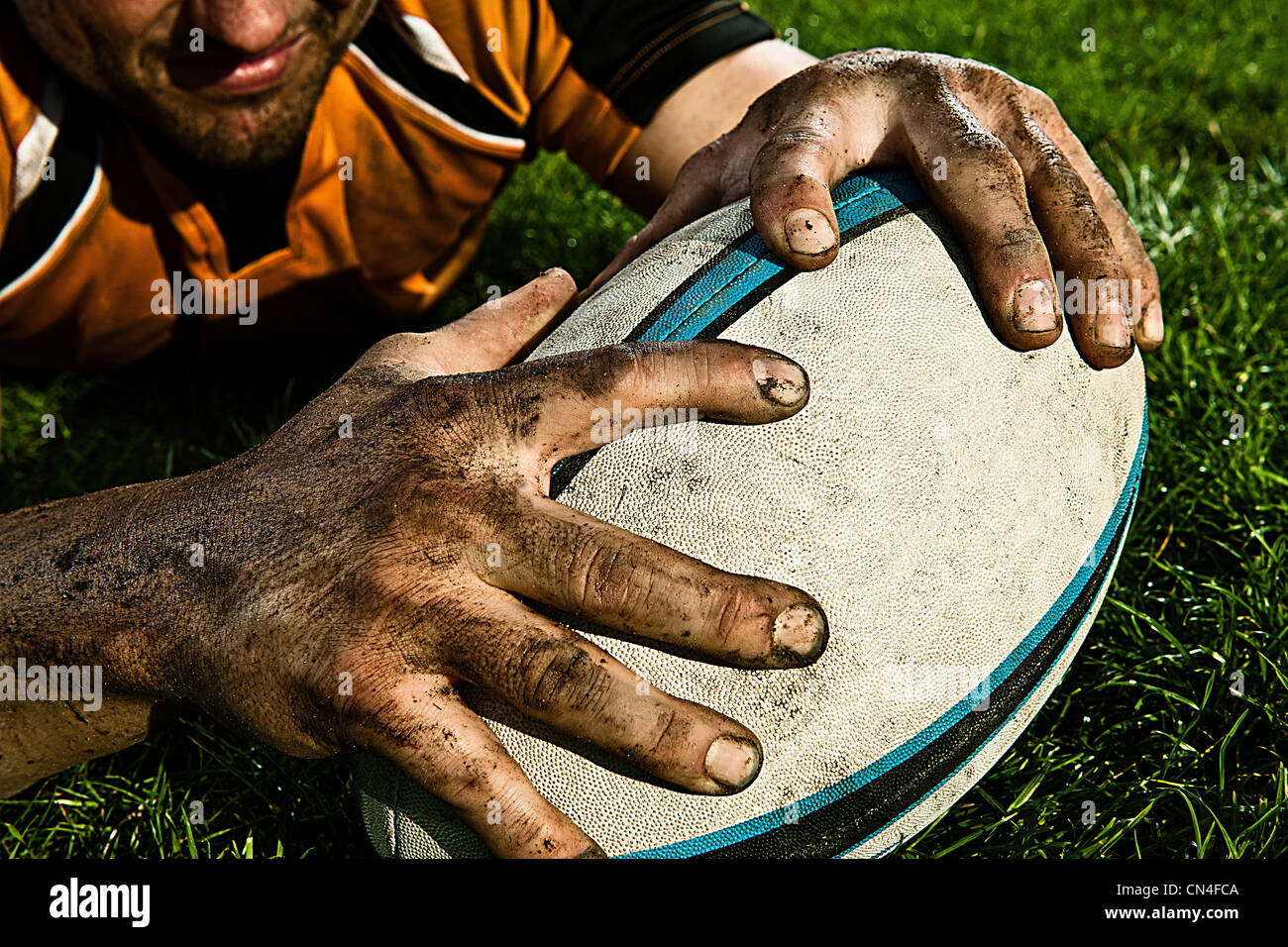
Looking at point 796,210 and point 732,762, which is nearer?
point 732,762

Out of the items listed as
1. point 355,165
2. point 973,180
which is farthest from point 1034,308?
point 355,165

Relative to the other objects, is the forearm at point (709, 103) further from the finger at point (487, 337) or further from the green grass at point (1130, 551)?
the finger at point (487, 337)

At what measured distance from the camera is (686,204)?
6.98 feet

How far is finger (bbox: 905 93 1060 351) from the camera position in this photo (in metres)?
1.63

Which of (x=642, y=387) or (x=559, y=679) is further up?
(x=642, y=387)

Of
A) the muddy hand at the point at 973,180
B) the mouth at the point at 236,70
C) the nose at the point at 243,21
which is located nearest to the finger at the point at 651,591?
the muddy hand at the point at 973,180

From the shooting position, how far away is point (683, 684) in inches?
58.4

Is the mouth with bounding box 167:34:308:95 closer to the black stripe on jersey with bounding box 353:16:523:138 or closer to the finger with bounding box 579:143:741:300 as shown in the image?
the black stripe on jersey with bounding box 353:16:523:138

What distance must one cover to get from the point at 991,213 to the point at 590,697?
3.16 feet

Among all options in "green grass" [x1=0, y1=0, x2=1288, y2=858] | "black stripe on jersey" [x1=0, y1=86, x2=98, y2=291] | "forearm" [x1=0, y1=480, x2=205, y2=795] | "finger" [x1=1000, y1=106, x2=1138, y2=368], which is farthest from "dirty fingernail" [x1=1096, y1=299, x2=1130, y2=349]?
"black stripe on jersey" [x1=0, y1=86, x2=98, y2=291]

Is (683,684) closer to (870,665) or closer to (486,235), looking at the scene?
(870,665)

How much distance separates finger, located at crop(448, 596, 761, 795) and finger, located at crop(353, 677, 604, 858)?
59 mm

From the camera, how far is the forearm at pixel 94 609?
1.58 m

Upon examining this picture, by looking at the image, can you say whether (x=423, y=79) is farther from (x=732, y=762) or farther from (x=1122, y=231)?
→ (x=732, y=762)
